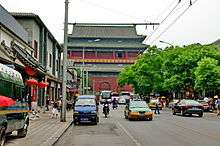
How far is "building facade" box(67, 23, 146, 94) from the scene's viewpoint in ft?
443

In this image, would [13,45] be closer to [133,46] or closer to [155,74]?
[155,74]

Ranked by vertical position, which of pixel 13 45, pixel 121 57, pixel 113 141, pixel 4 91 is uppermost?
pixel 121 57

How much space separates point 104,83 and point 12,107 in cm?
12176

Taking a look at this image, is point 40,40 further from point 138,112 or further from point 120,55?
point 120,55

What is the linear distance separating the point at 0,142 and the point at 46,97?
4171 centimetres

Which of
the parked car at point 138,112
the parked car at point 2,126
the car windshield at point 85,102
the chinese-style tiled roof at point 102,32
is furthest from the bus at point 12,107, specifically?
the chinese-style tiled roof at point 102,32

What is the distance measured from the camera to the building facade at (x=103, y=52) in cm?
13500

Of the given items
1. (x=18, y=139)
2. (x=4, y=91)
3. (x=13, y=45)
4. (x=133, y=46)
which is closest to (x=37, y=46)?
(x=13, y=45)

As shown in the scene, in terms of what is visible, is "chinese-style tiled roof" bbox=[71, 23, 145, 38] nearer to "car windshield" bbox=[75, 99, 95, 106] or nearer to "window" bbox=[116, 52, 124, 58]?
"window" bbox=[116, 52, 124, 58]

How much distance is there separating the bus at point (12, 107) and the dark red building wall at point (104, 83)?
11646 centimetres

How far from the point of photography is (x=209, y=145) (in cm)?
1750

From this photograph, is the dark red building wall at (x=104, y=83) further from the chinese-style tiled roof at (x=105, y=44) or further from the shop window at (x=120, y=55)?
the chinese-style tiled roof at (x=105, y=44)

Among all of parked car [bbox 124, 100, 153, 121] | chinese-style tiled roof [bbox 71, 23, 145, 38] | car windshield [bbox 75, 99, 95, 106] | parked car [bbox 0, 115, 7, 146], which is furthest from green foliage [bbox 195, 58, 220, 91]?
chinese-style tiled roof [bbox 71, 23, 145, 38]

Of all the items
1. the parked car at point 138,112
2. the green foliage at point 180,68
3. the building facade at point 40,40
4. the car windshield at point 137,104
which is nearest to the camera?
the parked car at point 138,112
